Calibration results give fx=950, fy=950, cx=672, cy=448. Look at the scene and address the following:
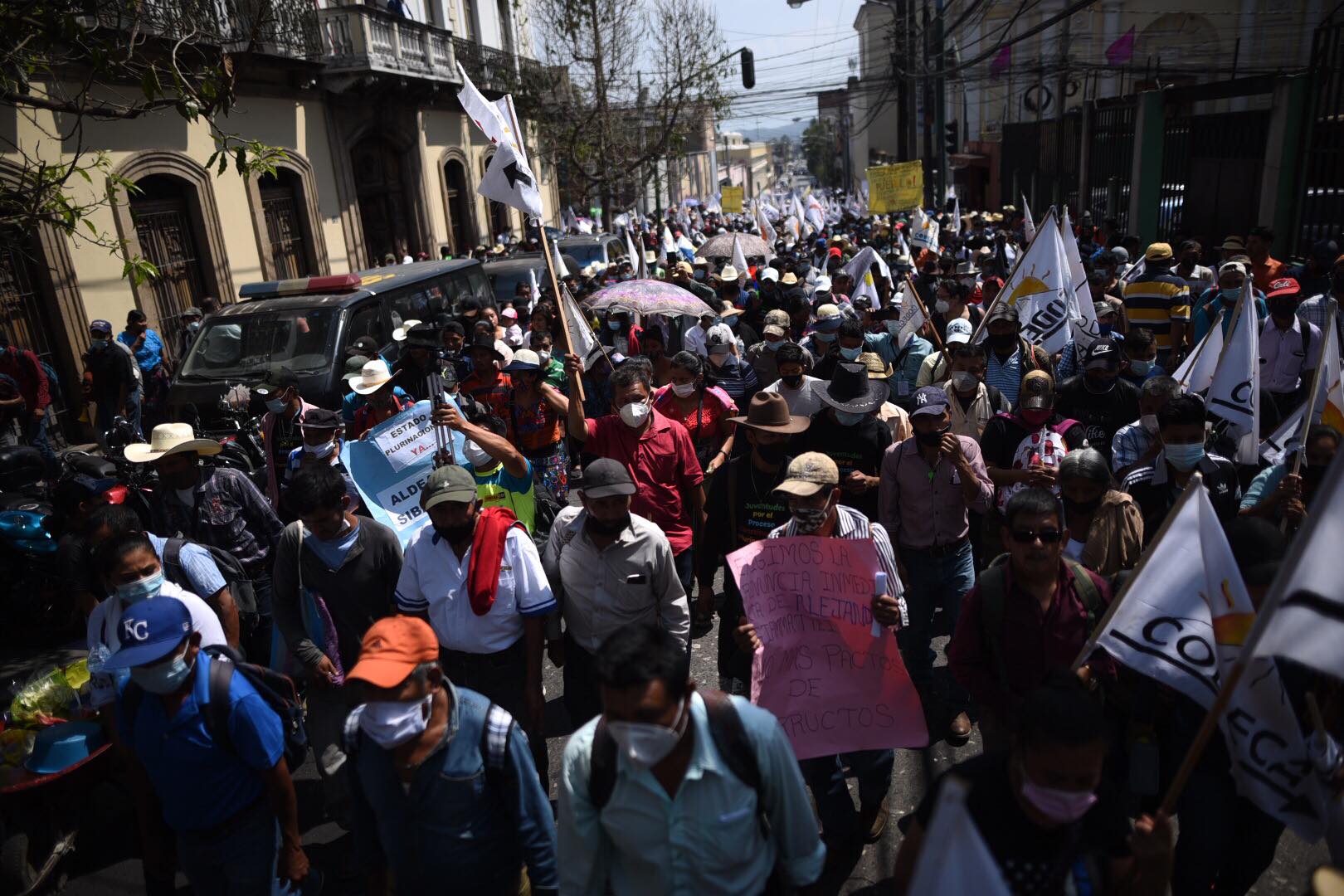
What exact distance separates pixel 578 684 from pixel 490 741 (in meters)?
1.31

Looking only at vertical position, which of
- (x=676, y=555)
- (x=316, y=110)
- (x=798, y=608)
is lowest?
(x=676, y=555)

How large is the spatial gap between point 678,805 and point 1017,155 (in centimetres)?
3125

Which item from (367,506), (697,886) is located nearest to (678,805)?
(697,886)

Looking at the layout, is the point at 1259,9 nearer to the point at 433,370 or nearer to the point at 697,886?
the point at 433,370

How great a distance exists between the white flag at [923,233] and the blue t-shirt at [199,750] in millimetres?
14803

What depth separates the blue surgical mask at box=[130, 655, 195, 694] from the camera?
9.16 ft

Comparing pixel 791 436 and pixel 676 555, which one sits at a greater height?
pixel 791 436

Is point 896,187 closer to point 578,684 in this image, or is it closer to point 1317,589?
point 578,684

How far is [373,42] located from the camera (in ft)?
62.4

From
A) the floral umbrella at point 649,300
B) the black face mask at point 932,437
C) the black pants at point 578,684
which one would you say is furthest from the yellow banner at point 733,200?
the black pants at point 578,684

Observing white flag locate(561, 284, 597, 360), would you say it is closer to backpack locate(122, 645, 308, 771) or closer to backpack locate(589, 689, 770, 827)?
backpack locate(122, 645, 308, 771)

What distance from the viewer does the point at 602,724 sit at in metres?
2.35

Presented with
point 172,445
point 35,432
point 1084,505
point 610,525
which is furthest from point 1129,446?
point 35,432

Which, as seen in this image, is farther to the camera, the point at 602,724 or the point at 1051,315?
the point at 1051,315
